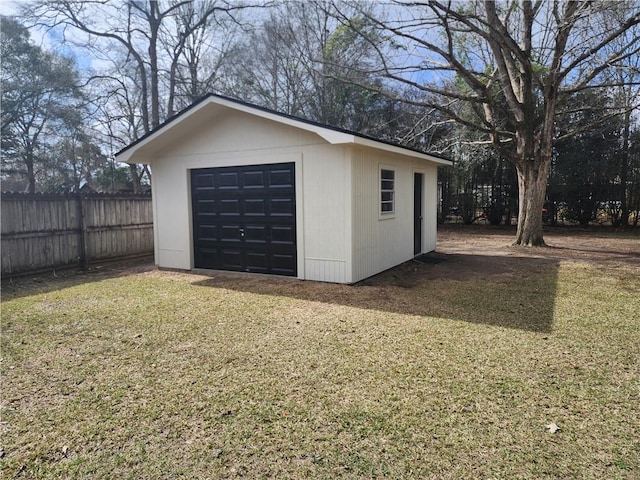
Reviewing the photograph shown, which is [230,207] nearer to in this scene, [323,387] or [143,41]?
[323,387]

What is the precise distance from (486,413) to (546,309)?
3.29 m

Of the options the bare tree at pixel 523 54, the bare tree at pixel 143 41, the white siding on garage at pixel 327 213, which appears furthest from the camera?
the bare tree at pixel 143 41

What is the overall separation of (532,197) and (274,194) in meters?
8.30

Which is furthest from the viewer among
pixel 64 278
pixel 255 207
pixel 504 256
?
pixel 504 256

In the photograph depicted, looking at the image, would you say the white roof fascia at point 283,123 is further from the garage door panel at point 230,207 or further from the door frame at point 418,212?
the garage door panel at point 230,207

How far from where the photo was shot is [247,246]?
323 inches

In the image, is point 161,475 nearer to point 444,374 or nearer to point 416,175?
point 444,374

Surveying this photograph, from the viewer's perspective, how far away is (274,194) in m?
7.79

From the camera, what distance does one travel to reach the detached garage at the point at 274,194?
715cm

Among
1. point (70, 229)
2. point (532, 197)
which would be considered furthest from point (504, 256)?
point (70, 229)

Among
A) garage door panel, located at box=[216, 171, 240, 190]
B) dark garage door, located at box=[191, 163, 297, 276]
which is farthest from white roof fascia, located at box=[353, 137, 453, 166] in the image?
garage door panel, located at box=[216, 171, 240, 190]

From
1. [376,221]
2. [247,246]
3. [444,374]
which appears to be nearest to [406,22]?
[376,221]


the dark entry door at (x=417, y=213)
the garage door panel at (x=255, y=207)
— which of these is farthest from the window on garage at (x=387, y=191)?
the garage door panel at (x=255, y=207)

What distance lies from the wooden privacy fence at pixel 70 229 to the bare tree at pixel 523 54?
7557 millimetres
